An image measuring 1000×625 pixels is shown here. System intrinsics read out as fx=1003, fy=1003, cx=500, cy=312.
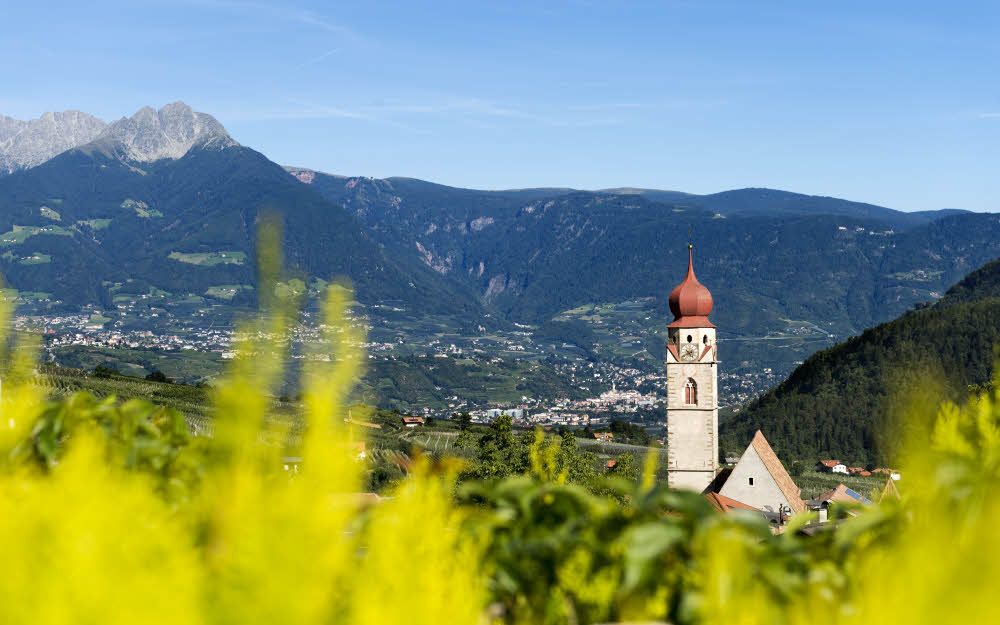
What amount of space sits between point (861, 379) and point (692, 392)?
9738 centimetres

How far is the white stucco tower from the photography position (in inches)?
2282

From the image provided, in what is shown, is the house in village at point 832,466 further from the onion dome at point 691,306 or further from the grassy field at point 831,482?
the onion dome at point 691,306

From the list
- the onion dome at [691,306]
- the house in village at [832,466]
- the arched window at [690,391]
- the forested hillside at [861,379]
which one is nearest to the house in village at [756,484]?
the arched window at [690,391]

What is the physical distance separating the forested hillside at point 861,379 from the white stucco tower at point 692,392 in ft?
219

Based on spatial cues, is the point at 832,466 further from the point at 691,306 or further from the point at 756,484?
the point at 756,484

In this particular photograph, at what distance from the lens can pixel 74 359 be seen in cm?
18512

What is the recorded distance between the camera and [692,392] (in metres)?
59.2

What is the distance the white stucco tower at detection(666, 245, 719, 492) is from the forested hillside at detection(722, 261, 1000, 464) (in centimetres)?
6689

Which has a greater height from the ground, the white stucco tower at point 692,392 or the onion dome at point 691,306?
the onion dome at point 691,306

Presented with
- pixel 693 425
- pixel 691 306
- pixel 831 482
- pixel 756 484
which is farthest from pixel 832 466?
pixel 756 484

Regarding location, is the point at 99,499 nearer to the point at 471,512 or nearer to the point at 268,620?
the point at 268,620

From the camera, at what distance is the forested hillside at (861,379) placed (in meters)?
132

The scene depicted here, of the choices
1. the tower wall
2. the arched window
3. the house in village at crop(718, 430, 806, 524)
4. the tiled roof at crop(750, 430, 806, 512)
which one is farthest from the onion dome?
the house in village at crop(718, 430, 806, 524)

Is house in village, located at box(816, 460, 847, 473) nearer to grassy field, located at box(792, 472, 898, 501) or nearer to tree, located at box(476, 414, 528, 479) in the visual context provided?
grassy field, located at box(792, 472, 898, 501)
